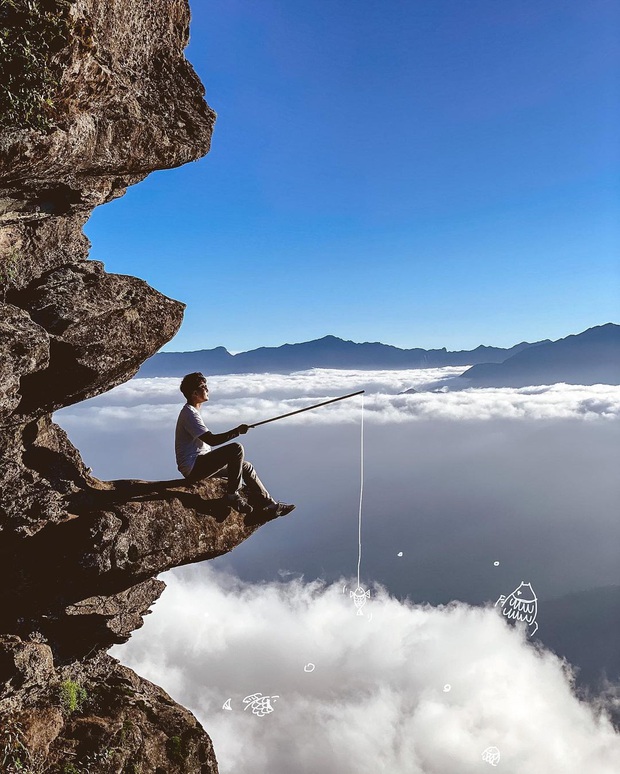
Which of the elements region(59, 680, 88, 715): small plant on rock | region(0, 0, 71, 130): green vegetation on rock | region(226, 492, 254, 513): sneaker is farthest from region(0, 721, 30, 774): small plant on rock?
region(0, 0, 71, 130): green vegetation on rock

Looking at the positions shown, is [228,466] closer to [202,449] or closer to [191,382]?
[202,449]

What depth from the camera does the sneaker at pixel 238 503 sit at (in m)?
16.8

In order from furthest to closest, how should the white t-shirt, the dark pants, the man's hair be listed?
the dark pants, the white t-shirt, the man's hair

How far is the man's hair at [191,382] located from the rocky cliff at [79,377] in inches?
66.3

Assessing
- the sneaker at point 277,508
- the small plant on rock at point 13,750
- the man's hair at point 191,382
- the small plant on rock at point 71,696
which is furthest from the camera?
the sneaker at point 277,508

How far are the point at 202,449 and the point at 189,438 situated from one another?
520 millimetres

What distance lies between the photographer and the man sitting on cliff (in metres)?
15.4

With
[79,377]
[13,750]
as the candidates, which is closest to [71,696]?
[13,750]

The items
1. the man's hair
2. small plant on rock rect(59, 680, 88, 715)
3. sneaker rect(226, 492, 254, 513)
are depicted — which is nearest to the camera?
the man's hair

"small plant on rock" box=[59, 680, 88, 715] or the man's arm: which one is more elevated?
the man's arm

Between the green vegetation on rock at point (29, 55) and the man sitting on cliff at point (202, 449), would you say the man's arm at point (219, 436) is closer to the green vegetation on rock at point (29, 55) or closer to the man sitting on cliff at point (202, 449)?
the man sitting on cliff at point (202, 449)

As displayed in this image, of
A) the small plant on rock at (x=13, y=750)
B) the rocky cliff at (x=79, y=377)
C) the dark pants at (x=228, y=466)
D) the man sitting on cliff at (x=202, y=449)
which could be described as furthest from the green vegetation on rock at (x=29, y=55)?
the small plant on rock at (x=13, y=750)

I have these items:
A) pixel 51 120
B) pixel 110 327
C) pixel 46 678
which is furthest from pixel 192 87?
pixel 46 678

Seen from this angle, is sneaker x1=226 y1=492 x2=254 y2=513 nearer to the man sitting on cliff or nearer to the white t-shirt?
the man sitting on cliff
